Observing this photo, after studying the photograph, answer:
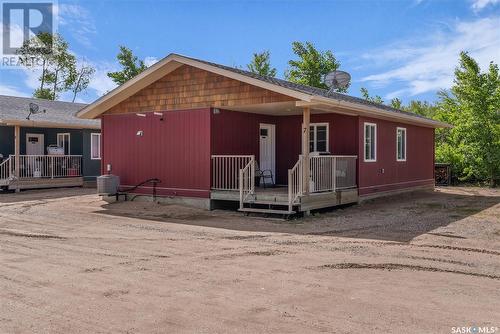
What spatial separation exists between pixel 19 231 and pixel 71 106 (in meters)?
16.9

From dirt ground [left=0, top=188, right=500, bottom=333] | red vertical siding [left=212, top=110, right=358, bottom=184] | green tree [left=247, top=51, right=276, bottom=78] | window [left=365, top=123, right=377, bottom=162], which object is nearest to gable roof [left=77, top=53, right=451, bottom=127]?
window [left=365, top=123, right=377, bottom=162]

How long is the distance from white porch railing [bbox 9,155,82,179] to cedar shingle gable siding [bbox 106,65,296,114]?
7.15 m

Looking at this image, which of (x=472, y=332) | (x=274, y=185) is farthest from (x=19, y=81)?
(x=472, y=332)

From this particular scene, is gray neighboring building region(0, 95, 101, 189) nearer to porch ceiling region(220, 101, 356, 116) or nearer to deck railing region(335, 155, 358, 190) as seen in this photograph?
porch ceiling region(220, 101, 356, 116)

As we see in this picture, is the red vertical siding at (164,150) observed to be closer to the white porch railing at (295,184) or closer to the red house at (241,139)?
the red house at (241,139)

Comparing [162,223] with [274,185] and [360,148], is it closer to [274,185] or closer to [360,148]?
[274,185]

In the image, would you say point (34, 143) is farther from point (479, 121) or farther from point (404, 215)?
point (479, 121)

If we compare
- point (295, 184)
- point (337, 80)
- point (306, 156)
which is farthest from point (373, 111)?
point (295, 184)

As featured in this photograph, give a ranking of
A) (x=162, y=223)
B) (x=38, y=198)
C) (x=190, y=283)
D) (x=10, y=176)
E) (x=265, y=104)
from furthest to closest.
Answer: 1. (x=10, y=176)
2. (x=38, y=198)
3. (x=265, y=104)
4. (x=162, y=223)
5. (x=190, y=283)

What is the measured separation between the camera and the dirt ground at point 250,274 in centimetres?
443

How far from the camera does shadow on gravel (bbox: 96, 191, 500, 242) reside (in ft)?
31.7

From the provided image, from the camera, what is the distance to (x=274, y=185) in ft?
50.4

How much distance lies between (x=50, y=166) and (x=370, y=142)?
13657 mm

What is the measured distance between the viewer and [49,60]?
137 ft
